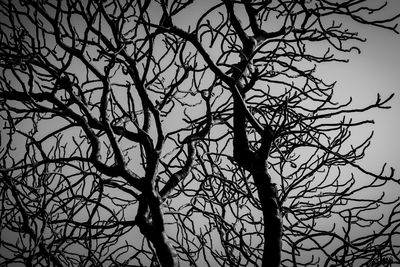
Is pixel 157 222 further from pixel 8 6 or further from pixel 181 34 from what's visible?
pixel 8 6

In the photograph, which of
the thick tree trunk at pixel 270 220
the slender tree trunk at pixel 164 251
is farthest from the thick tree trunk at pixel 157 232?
the thick tree trunk at pixel 270 220

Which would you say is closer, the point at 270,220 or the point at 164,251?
the point at 270,220

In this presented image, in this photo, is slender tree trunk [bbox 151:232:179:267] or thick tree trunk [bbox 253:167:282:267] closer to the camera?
thick tree trunk [bbox 253:167:282:267]

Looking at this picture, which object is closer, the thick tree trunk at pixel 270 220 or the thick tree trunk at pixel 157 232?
the thick tree trunk at pixel 270 220

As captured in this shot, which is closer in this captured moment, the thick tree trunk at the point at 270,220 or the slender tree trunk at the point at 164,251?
the thick tree trunk at the point at 270,220

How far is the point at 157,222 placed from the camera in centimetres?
196

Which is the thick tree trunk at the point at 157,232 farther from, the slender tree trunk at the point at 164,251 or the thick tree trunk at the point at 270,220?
the thick tree trunk at the point at 270,220

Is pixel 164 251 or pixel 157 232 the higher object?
pixel 157 232

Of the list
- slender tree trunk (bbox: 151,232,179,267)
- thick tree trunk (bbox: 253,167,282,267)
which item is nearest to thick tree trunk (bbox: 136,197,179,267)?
slender tree trunk (bbox: 151,232,179,267)

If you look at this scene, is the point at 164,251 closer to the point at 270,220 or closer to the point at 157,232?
the point at 157,232

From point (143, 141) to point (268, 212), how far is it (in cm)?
122

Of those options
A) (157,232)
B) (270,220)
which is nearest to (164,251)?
(157,232)

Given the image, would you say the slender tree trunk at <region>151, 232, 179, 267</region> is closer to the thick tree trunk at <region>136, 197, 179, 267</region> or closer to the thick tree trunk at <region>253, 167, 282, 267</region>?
the thick tree trunk at <region>136, 197, 179, 267</region>

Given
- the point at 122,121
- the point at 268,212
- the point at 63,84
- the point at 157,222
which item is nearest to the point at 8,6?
the point at 63,84
